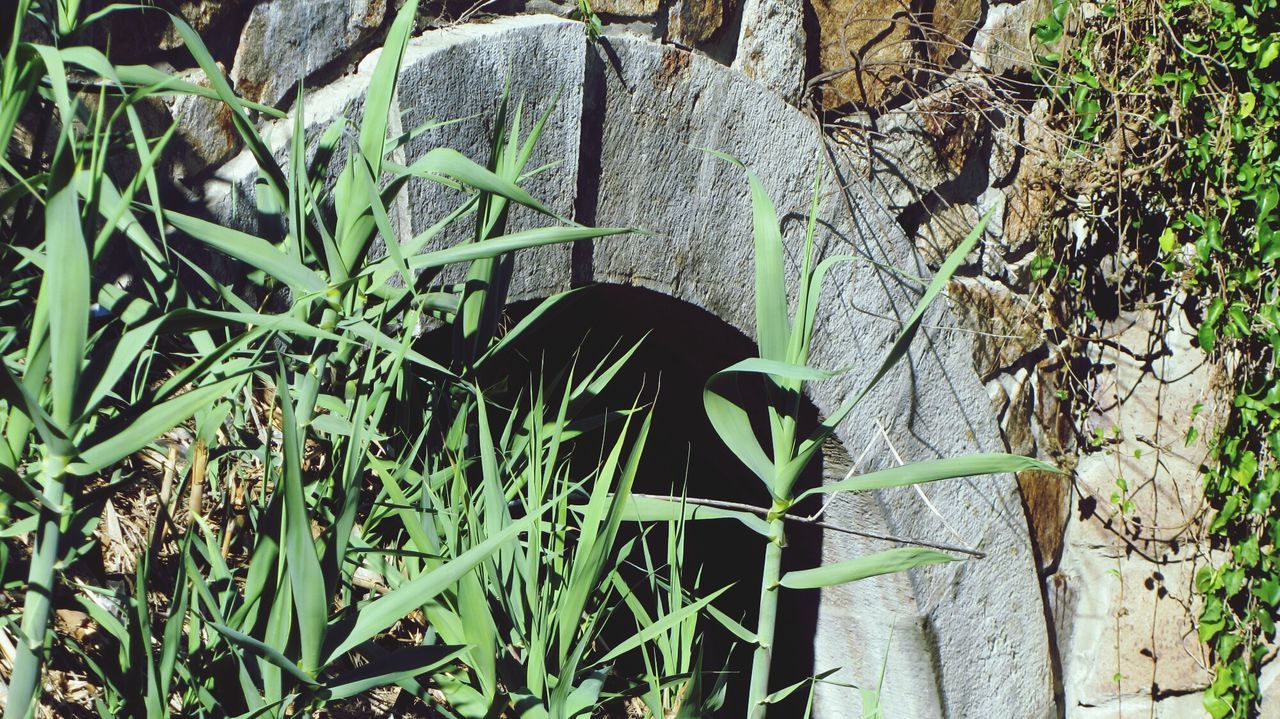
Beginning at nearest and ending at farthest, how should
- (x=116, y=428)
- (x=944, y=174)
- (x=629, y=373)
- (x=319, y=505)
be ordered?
(x=116, y=428) < (x=319, y=505) < (x=944, y=174) < (x=629, y=373)

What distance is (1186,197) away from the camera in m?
2.30

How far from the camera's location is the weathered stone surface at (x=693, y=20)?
1735 mm

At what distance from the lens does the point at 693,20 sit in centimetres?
176

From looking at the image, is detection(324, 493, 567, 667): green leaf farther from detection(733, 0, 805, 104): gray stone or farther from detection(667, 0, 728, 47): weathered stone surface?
detection(733, 0, 805, 104): gray stone

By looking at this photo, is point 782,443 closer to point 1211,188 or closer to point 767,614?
point 767,614

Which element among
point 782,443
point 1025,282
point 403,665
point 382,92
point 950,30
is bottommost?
point 403,665

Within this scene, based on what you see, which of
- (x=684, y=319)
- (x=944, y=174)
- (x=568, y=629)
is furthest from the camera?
(x=944, y=174)

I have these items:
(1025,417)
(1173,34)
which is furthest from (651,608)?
(1173,34)

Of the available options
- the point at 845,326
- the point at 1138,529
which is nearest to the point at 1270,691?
the point at 1138,529

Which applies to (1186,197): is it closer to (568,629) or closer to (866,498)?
(866,498)

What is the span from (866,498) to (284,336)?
1346mm

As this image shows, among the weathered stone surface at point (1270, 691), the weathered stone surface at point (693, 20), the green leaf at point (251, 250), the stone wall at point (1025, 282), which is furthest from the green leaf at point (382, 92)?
the weathered stone surface at point (1270, 691)

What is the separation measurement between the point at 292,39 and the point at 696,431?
1.39 metres

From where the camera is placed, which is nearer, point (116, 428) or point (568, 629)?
point (116, 428)
